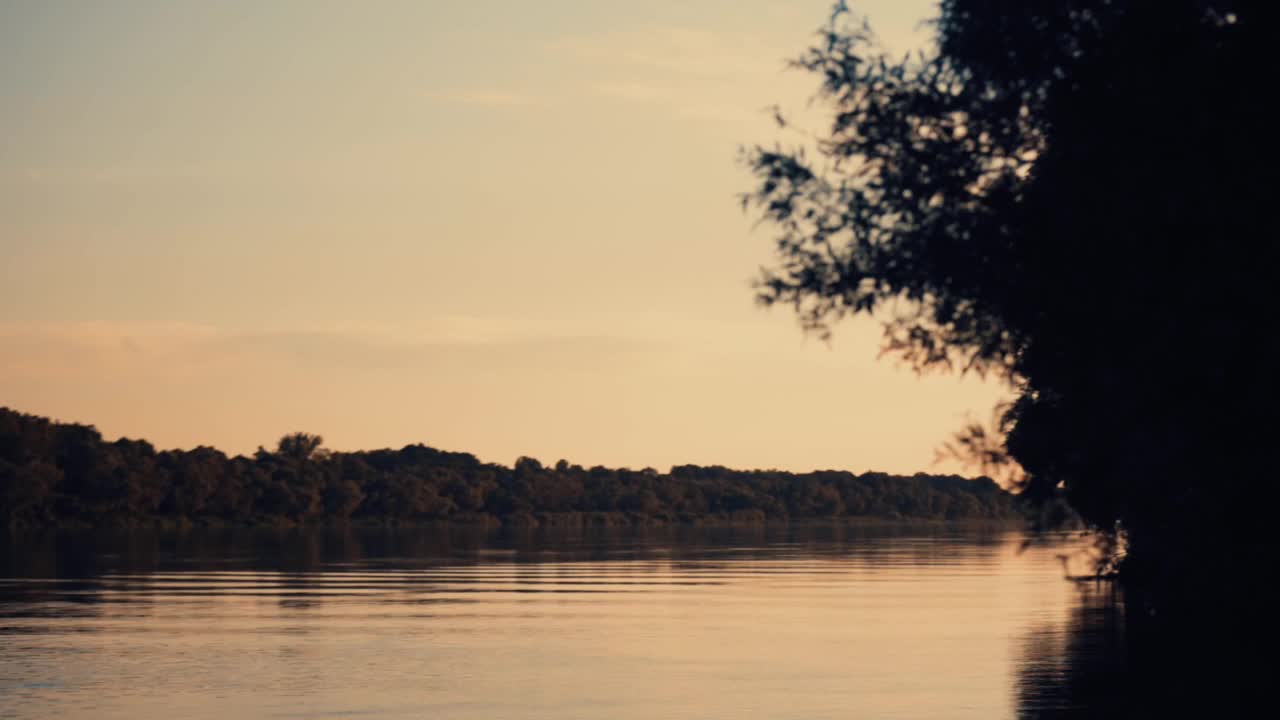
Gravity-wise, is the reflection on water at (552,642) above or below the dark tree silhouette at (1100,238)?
below

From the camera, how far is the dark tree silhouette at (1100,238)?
1952cm

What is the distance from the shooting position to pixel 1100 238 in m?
20.2

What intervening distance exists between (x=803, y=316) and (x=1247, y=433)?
5843mm

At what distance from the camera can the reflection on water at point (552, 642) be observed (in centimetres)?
3014

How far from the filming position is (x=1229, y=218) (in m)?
19.3

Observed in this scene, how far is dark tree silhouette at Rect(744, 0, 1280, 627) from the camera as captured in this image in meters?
19.5

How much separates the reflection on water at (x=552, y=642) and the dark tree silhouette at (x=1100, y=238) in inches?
320

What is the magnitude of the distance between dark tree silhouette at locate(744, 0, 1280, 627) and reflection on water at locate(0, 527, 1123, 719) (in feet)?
26.7

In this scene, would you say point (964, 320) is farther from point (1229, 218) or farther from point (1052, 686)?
point (1052, 686)

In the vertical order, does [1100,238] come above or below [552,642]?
above

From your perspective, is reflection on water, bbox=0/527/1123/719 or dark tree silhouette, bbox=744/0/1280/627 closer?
dark tree silhouette, bbox=744/0/1280/627

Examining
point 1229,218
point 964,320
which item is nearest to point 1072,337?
point 964,320

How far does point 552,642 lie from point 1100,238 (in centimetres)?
2483

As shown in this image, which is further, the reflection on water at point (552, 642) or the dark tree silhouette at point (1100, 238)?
the reflection on water at point (552, 642)
